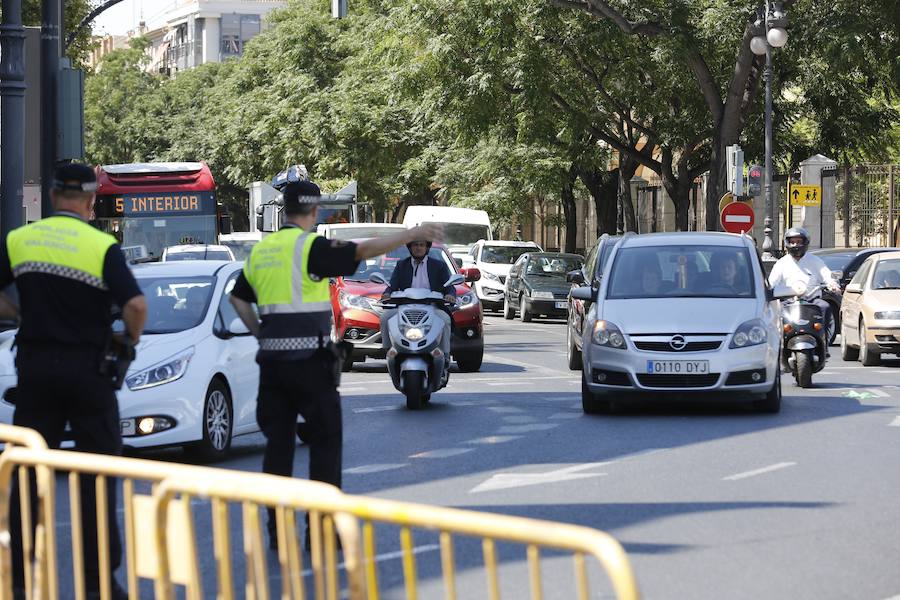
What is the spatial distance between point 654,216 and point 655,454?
4468cm

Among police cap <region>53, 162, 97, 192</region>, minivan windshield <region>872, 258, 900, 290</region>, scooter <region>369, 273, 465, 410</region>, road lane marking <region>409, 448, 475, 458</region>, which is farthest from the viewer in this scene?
minivan windshield <region>872, 258, 900, 290</region>

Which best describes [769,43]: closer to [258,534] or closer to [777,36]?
[777,36]

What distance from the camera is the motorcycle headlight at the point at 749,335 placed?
1459cm

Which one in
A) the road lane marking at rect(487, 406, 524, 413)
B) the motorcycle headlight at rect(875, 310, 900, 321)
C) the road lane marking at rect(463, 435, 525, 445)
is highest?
the motorcycle headlight at rect(875, 310, 900, 321)

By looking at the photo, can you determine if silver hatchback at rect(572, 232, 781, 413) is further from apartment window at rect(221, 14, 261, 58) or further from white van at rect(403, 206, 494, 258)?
apartment window at rect(221, 14, 261, 58)

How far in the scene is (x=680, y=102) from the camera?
39938 millimetres

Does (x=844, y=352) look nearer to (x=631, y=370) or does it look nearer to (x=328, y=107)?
(x=631, y=370)

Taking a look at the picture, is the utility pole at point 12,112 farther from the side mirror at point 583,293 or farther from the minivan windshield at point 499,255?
the minivan windshield at point 499,255

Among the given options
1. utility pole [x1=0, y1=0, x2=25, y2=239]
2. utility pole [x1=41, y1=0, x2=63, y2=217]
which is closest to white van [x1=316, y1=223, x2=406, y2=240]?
utility pole [x1=41, y1=0, x2=63, y2=217]

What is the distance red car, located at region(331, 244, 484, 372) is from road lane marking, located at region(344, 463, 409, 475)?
28.5 ft

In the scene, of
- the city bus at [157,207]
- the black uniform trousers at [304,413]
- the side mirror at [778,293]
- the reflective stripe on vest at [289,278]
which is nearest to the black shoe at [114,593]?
the black uniform trousers at [304,413]

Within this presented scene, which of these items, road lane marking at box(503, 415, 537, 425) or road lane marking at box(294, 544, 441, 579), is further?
road lane marking at box(503, 415, 537, 425)

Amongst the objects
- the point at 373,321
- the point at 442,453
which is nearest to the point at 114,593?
the point at 442,453

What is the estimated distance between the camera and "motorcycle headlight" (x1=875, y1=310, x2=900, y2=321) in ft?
70.0
